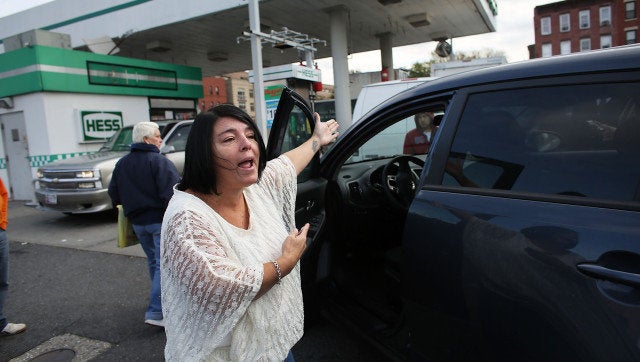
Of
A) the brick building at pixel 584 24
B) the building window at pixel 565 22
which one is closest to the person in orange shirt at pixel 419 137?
the brick building at pixel 584 24

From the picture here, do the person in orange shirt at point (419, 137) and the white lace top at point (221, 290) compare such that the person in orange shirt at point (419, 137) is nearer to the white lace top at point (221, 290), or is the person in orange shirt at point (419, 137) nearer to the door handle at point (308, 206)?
the door handle at point (308, 206)

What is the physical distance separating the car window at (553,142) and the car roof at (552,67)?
2.3 inches

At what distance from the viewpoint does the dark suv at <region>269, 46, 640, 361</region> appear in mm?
1323

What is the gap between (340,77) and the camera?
595 inches

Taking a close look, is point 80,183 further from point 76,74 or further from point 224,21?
point 224,21

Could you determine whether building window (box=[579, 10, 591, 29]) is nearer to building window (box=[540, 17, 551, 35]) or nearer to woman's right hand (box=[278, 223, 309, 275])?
building window (box=[540, 17, 551, 35])

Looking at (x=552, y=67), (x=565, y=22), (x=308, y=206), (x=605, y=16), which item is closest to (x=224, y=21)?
(x=308, y=206)

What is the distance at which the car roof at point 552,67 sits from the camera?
1.45 meters

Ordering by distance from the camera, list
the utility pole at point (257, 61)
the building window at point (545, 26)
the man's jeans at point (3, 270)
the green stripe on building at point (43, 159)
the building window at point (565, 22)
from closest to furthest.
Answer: the man's jeans at point (3, 270) → the utility pole at point (257, 61) → the green stripe on building at point (43, 159) → the building window at point (565, 22) → the building window at point (545, 26)

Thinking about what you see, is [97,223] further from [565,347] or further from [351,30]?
[351,30]

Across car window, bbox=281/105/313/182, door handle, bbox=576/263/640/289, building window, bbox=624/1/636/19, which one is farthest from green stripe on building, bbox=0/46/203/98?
building window, bbox=624/1/636/19

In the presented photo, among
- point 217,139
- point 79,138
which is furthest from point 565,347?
point 79,138

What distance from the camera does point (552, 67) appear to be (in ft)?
5.34

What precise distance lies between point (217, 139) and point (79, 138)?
38.7ft
